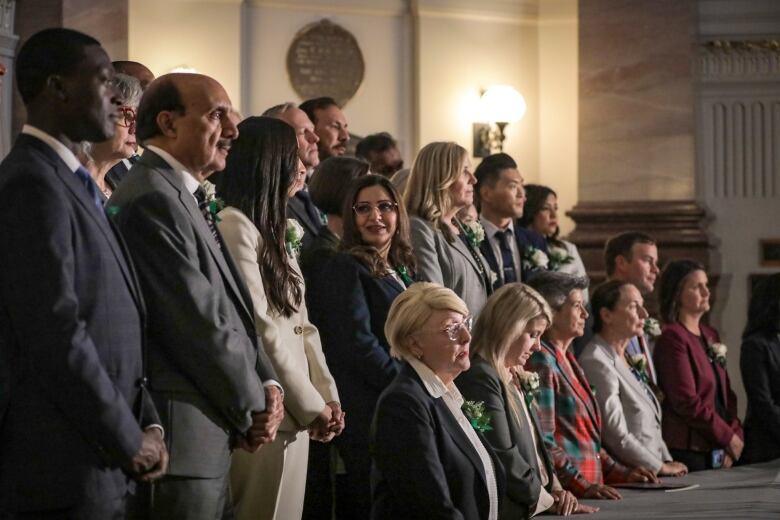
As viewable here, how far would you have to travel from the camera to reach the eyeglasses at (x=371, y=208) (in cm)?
554

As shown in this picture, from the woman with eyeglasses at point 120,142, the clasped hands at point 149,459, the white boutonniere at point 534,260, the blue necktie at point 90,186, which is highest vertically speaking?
the woman with eyeglasses at point 120,142

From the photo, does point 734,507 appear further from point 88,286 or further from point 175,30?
point 175,30

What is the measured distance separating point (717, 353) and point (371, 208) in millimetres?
3334

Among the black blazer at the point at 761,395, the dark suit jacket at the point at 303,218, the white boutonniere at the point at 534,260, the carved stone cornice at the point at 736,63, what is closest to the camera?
the dark suit jacket at the point at 303,218

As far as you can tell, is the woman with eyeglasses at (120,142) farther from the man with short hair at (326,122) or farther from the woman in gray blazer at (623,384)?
the woman in gray blazer at (623,384)

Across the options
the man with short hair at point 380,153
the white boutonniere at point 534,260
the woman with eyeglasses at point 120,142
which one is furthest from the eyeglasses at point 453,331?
the man with short hair at point 380,153

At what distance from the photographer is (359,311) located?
5367 millimetres

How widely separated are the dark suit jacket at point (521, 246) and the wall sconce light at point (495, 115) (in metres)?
3.20

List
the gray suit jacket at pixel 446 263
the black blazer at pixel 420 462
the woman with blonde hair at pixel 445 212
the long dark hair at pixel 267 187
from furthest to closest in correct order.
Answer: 1. the woman with blonde hair at pixel 445 212
2. the gray suit jacket at pixel 446 263
3. the black blazer at pixel 420 462
4. the long dark hair at pixel 267 187

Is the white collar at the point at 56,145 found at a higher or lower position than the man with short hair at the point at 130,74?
lower

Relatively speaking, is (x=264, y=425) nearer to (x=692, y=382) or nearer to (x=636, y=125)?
(x=692, y=382)

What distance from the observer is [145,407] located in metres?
3.30

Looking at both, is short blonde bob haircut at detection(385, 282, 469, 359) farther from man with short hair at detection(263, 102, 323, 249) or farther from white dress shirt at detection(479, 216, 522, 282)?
white dress shirt at detection(479, 216, 522, 282)

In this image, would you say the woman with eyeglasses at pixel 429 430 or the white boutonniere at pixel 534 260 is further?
the white boutonniere at pixel 534 260
